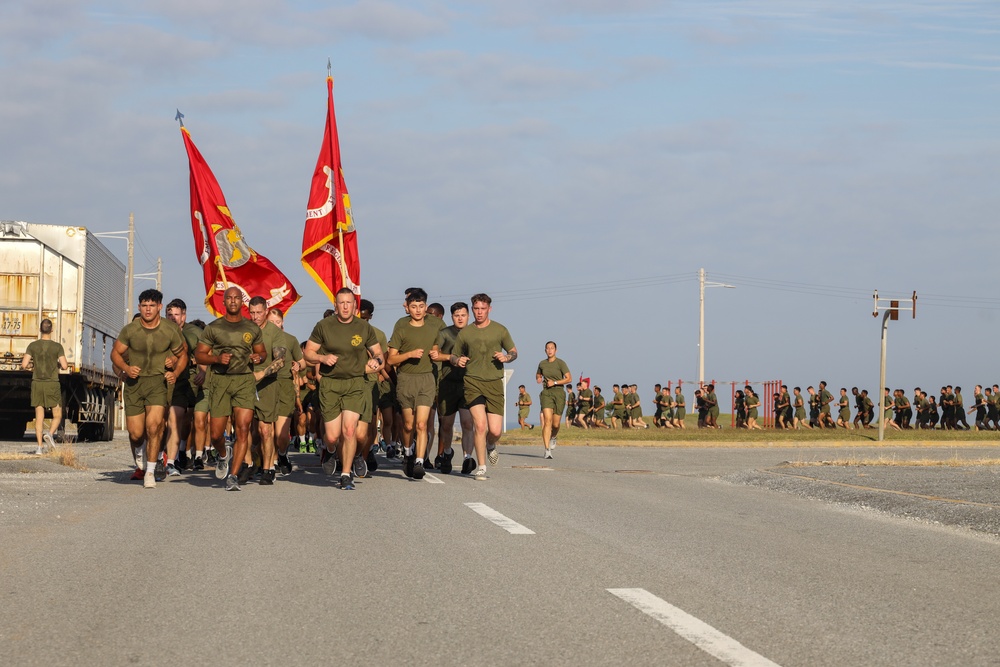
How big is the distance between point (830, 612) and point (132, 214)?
50.0 m

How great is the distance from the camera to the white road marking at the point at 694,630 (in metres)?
4.79

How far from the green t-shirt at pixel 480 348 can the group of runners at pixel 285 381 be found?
14mm

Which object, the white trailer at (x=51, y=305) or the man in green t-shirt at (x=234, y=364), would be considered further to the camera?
the white trailer at (x=51, y=305)

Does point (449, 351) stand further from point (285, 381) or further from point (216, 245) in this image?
point (216, 245)

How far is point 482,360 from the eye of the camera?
14844mm

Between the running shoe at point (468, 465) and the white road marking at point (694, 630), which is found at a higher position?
the running shoe at point (468, 465)

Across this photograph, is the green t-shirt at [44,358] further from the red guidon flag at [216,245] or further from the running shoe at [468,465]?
the running shoe at [468,465]

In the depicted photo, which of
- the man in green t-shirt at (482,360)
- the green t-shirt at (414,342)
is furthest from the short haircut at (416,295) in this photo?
the man in green t-shirt at (482,360)

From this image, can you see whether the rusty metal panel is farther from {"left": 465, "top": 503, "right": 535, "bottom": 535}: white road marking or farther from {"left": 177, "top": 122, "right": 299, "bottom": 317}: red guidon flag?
{"left": 465, "top": 503, "right": 535, "bottom": 535}: white road marking

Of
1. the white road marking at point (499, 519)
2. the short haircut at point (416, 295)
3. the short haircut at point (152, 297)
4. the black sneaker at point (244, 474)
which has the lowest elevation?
the white road marking at point (499, 519)

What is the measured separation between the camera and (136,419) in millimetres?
13297

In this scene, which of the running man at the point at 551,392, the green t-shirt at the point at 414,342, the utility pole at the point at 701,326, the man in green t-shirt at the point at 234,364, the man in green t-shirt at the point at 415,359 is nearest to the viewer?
the man in green t-shirt at the point at 234,364

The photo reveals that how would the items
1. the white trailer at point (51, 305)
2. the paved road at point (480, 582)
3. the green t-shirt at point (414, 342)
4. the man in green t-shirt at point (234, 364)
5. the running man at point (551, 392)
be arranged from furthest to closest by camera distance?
the white trailer at point (51, 305) → the running man at point (551, 392) → the green t-shirt at point (414, 342) → the man in green t-shirt at point (234, 364) → the paved road at point (480, 582)

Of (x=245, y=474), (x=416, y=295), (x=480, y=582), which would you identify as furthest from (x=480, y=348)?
(x=480, y=582)
